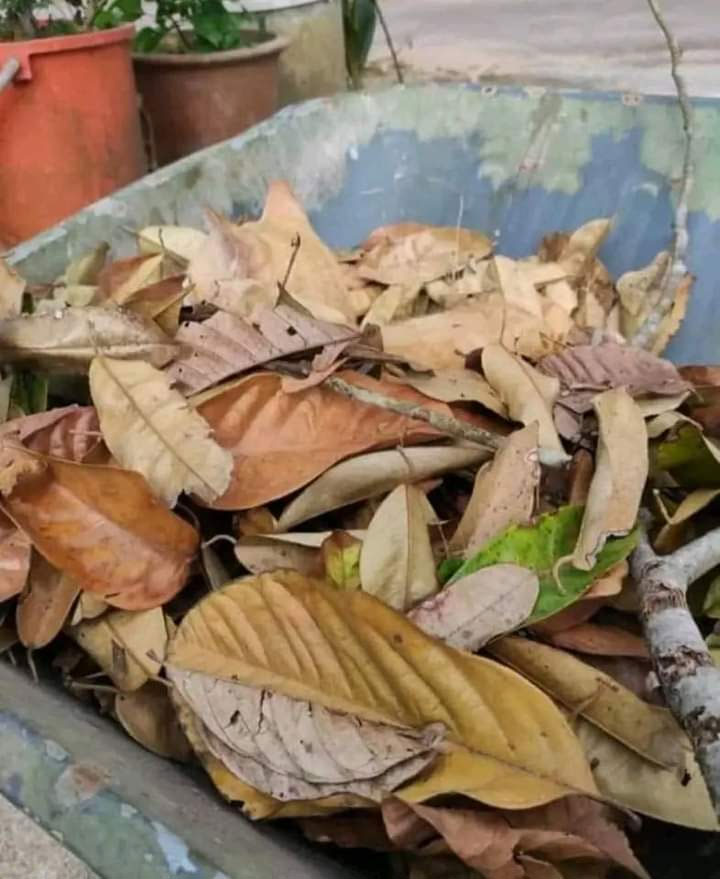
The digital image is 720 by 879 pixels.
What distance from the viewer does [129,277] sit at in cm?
90

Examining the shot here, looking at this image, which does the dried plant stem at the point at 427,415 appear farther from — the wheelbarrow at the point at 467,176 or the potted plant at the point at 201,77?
the potted plant at the point at 201,77

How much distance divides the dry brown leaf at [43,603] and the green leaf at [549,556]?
0.67 ft

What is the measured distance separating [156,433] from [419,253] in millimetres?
506

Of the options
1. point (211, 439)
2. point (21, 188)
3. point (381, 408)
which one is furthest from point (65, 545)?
point (21, 188)

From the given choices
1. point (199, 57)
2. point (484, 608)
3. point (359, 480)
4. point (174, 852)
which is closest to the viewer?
point (174, 852)

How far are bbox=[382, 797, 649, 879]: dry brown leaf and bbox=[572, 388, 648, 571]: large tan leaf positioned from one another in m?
→ 0.13

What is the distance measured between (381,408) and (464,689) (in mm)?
232

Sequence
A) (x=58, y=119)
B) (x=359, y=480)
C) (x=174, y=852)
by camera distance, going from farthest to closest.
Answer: (x=58, y=119)
(x=359, y=480)
(x=174, y=852)

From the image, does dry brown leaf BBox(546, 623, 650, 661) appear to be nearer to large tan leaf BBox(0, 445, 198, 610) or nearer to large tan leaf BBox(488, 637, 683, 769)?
large tan leaf BBox(488, 637, 683, 769)

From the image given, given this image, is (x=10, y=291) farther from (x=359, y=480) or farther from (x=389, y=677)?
(x=389, y=677)

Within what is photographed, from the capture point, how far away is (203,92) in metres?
1.92

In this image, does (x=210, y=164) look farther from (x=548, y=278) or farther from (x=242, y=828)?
(x=242, y=828)

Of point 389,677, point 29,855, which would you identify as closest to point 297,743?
point 389,677

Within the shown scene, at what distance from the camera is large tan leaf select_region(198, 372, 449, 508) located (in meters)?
0.65
